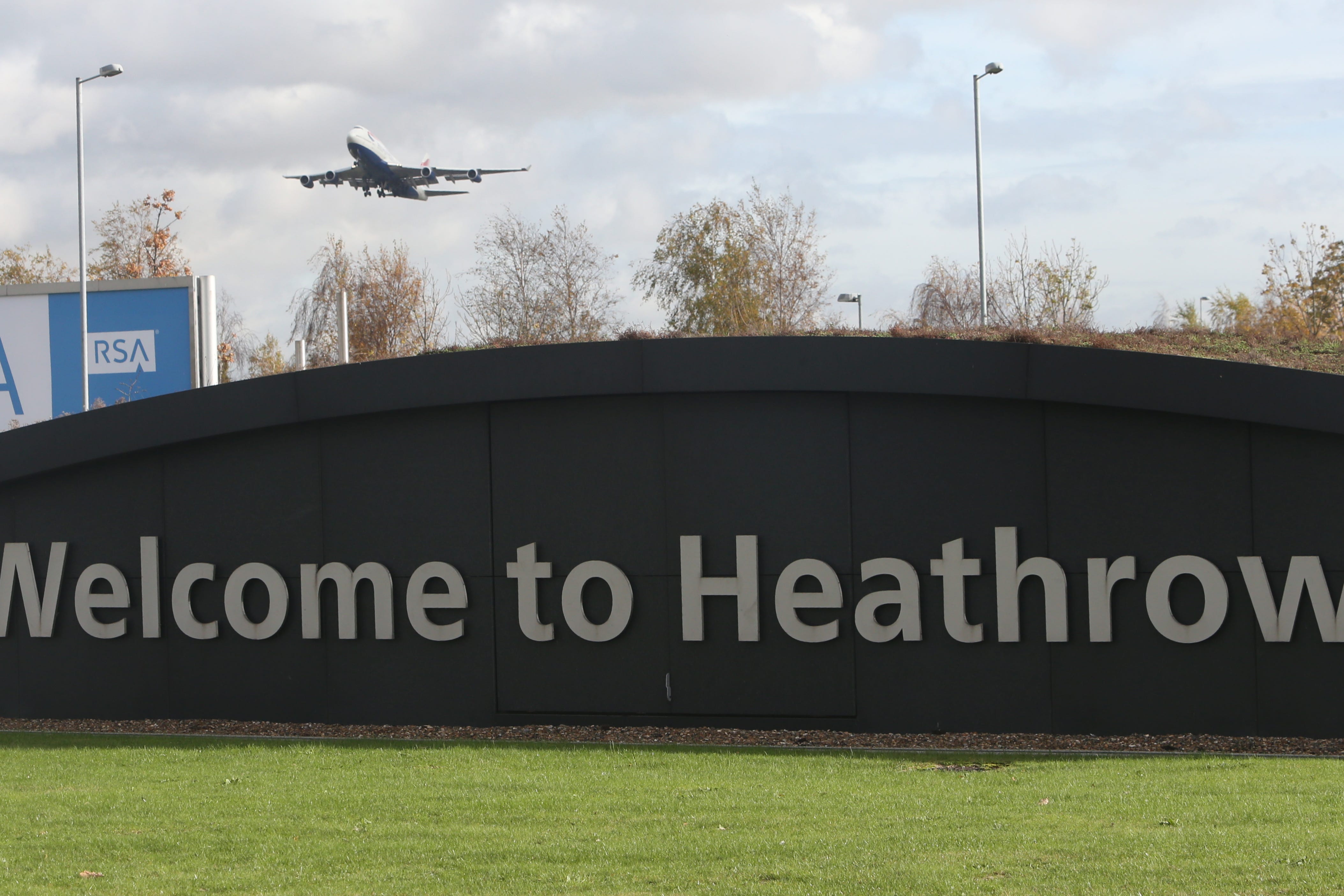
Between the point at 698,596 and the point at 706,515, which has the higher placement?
the point at 706,515

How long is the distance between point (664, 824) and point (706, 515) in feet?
16.0

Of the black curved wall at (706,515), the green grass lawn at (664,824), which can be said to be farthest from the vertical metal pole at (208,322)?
the green grass lawn at (664,824)

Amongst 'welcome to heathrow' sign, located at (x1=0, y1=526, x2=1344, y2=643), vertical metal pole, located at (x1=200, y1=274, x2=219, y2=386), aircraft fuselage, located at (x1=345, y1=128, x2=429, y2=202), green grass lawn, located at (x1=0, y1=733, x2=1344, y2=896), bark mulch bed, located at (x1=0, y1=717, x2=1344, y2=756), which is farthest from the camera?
aircraft fuselage, located at (x1=345, y1=128, x2=429, y2=202)

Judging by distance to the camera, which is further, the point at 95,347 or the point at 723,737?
the point at 95,347

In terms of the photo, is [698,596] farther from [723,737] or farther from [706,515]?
[723,737]

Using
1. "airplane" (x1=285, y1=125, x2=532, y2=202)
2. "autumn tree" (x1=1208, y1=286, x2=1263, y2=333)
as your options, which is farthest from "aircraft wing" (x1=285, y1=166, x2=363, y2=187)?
"autumn tree" (x1=1208, y1=286, x2=1263, y2=333)

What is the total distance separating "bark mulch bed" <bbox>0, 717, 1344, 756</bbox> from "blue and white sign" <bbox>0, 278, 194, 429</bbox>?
17845 mm

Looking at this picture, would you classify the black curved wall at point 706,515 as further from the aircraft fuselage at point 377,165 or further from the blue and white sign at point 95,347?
the aircraft fuselage at point 377,165

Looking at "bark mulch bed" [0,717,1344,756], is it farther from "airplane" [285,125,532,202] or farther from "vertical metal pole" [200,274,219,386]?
"airplane" [285,125,532,202]

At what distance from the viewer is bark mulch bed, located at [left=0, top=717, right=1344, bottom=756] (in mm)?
11820

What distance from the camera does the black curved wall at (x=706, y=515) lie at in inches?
471

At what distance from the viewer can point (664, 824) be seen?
844 cm

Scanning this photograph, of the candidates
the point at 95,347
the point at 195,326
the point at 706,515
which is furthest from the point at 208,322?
the point at 706,515

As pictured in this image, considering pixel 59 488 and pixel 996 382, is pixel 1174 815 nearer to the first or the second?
pixel 996 382
